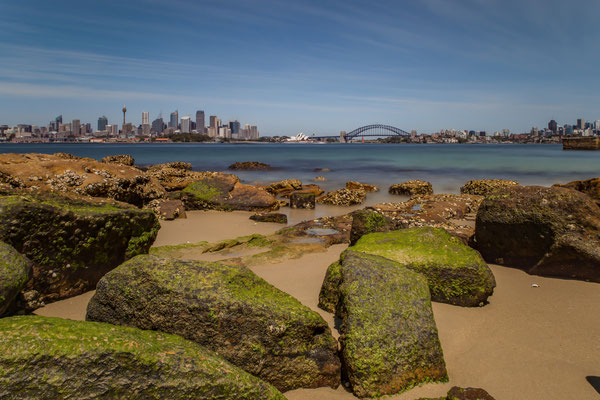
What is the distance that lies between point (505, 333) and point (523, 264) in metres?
2.23

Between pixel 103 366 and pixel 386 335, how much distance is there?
2.18 metres

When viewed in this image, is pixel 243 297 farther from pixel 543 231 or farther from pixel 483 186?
pixel 483 186

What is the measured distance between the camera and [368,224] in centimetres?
681

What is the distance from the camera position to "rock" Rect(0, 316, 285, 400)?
6.98 ft

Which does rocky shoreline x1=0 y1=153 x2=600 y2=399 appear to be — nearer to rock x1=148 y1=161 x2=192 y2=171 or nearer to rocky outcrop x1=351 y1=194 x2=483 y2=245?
rocky outcrop x1=351 y1=194 x2=483 y2=245

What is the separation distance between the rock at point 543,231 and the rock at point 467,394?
3482 millimetres

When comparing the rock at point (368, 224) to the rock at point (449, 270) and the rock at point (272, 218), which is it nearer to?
the rock at point (449, 270)

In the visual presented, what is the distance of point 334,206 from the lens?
48.5 ft

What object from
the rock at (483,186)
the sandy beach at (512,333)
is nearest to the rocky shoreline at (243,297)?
the sandy beach at (512,333)

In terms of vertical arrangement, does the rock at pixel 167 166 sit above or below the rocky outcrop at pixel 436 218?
above

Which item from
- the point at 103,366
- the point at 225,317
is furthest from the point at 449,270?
the point at 103,366

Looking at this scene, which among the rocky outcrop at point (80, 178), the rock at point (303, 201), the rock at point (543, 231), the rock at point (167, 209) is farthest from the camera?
the rock at point (303, 201)

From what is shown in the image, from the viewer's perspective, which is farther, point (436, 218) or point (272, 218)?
point (272, 218)

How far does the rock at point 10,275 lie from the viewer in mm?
3004
